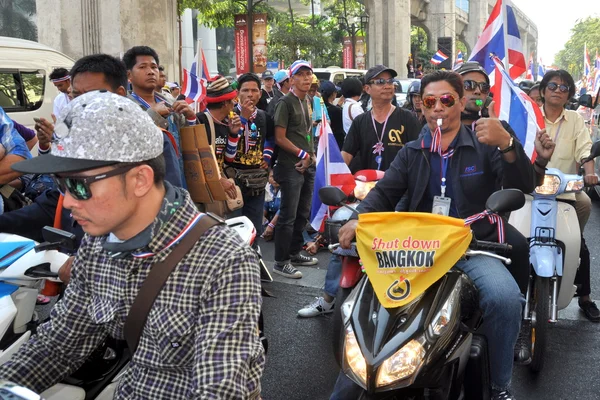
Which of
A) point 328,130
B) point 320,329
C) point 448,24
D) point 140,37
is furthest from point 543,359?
point 448,24

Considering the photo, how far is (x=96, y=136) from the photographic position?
1767mm

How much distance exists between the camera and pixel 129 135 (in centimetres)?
180

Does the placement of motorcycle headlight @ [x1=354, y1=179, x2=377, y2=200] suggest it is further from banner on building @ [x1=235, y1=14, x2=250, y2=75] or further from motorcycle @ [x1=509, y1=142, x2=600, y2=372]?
banner on building @ [x1=235, y1=14, x2=250, y2=75]

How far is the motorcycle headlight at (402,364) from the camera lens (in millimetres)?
2514

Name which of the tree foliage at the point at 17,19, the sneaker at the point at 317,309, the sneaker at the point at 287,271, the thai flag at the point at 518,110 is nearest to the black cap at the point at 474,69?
the thai flag at the point at 518,110

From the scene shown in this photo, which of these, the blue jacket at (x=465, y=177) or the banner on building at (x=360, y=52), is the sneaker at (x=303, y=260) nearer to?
the blue jacket at (x=465, y=177)

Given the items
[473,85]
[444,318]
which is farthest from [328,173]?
[444,318]

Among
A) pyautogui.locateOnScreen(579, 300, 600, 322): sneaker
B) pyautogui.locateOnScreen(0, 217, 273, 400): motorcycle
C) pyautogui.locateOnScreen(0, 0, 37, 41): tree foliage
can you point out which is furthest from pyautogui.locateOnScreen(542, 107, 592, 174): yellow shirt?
pyautogui.locateOnScreen(0, 0, 37, 41): tree foliage

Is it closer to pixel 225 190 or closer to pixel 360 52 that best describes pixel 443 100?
pixel 225 190

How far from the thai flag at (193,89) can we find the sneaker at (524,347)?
11.5 ft

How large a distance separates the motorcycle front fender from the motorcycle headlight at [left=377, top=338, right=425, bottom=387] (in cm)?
197

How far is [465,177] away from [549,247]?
1.21 metres

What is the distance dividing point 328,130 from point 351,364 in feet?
10.6

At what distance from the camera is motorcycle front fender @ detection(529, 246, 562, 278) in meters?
4.27
